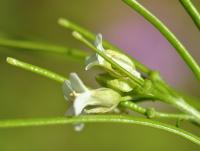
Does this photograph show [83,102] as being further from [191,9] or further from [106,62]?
[191,9]

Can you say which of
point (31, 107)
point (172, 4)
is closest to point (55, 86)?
point (31, 107)

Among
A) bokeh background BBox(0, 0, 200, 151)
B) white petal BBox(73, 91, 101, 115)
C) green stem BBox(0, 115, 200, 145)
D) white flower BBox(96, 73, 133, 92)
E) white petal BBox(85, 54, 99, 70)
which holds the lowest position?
green stem BBox(0, 115, 200, 145)

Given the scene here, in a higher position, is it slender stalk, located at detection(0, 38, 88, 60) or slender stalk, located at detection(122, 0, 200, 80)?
slender stalk, located at detection(0, 38, 88, 60)

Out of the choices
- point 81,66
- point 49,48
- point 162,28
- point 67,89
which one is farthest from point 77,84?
point 81,66

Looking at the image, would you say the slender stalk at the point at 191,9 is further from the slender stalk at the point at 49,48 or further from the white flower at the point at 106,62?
the slender stalk at the point at 49,48

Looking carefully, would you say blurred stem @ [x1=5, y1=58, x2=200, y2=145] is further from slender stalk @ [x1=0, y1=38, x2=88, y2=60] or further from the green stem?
slender stalk @ [x1=0, y1=38, x2=88, y2=60]

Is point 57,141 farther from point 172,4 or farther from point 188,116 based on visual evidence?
point 188,116

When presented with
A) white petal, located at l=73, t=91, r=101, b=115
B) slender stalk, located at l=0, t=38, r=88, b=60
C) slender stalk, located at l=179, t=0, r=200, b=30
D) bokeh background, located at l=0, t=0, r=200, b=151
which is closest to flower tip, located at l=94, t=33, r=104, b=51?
white petal, located at l=73, t=91, r=101, b=115
